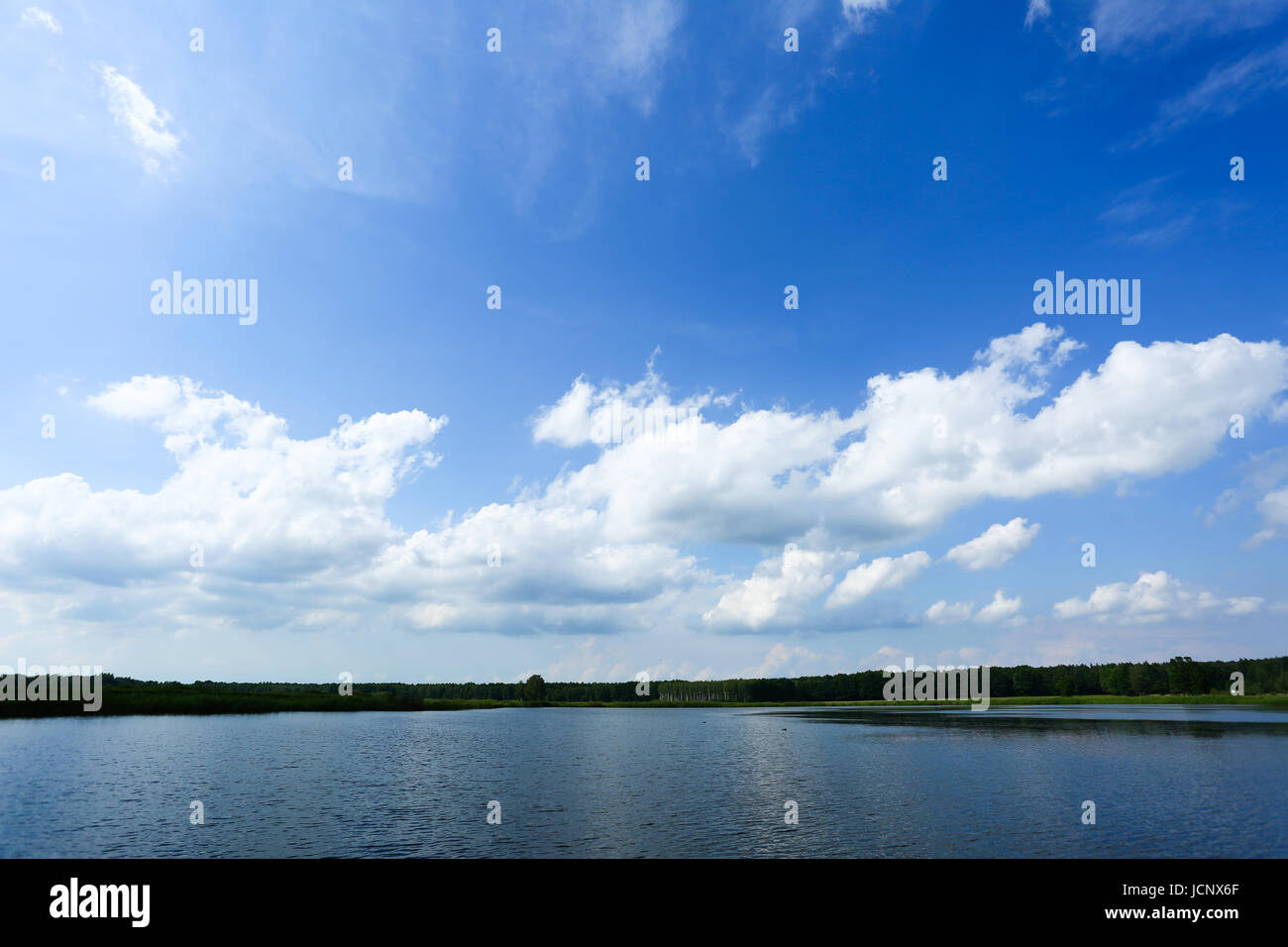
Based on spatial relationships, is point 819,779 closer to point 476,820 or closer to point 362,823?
point 476,820

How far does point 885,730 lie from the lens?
147875mm

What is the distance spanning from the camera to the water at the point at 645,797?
45062mm

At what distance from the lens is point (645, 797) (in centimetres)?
6238

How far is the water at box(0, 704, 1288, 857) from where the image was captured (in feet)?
148
